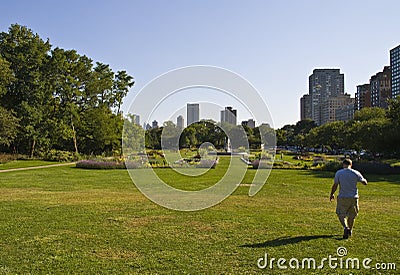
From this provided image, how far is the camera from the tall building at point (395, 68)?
12140cm

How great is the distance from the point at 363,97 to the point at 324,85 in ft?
210

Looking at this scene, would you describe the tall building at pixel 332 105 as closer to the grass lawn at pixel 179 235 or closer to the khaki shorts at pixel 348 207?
the grass lawn at pixel 179 235

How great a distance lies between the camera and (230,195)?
14961 millimetres

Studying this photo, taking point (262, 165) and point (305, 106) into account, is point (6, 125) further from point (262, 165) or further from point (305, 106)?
point (305, 106)

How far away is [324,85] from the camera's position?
193 meters

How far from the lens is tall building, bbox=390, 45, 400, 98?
12140 cm

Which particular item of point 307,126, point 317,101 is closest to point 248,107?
point 307,126

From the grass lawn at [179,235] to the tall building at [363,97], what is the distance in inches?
4894

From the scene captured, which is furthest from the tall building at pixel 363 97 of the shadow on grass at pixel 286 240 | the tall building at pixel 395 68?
the shadow on grass at pixel 286 240

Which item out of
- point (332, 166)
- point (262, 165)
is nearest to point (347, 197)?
point (332, 166)

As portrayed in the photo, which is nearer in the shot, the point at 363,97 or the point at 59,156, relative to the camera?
the point at 59,156

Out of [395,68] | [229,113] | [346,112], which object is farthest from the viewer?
[346,112]

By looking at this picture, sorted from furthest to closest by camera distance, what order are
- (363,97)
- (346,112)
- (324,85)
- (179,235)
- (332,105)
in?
(324,85), (332,105), (346,112), (363,97), (179,235)

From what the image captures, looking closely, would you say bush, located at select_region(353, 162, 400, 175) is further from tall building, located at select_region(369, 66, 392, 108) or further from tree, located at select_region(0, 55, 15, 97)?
tall building, located at select_region(369, 66, 392, 108)
